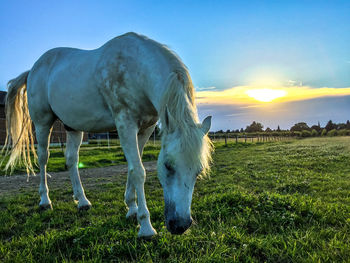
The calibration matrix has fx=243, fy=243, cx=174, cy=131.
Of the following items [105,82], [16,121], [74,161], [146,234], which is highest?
[105,82]

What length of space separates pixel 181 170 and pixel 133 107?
1.21m

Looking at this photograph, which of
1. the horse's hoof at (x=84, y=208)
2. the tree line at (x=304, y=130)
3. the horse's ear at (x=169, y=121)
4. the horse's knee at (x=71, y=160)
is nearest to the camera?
the horse's ear at (x=169, y=121)

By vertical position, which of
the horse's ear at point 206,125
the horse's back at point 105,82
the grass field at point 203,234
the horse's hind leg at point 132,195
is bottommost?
the grass field at point 203,234

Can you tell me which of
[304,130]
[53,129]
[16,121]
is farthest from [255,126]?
[16,121]

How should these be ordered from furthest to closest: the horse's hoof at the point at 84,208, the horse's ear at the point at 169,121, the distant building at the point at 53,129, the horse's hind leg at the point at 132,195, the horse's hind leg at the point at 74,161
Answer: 1. the distant building at the point at 53,129
2. the horse's hind leg at the point at 74,161
3. the horse's hoof at the point at 84,208
4. the horse's hind leg at the point at 132,195
5. the horse's ear at the point at 169,121

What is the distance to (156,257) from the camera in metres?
2.28

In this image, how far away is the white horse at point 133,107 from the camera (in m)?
2.30

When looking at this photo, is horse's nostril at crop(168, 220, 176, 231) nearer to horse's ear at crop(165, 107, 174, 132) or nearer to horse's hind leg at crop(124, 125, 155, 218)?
horse's ear at crop(165, 107, 174, 132)

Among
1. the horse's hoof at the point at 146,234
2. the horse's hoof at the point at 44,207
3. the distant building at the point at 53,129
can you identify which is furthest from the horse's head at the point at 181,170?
the distant building at the point at 53,129

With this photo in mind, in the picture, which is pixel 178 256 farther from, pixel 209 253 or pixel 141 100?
pixel 141 100

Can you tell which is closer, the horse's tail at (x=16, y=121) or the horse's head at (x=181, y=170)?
the horse's head at (x=181, y=170)

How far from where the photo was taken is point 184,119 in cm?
238

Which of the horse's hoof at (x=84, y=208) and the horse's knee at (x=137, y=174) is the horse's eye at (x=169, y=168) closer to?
the horse's knee at (x=137, y=174)

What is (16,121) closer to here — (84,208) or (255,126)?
(84,208)
